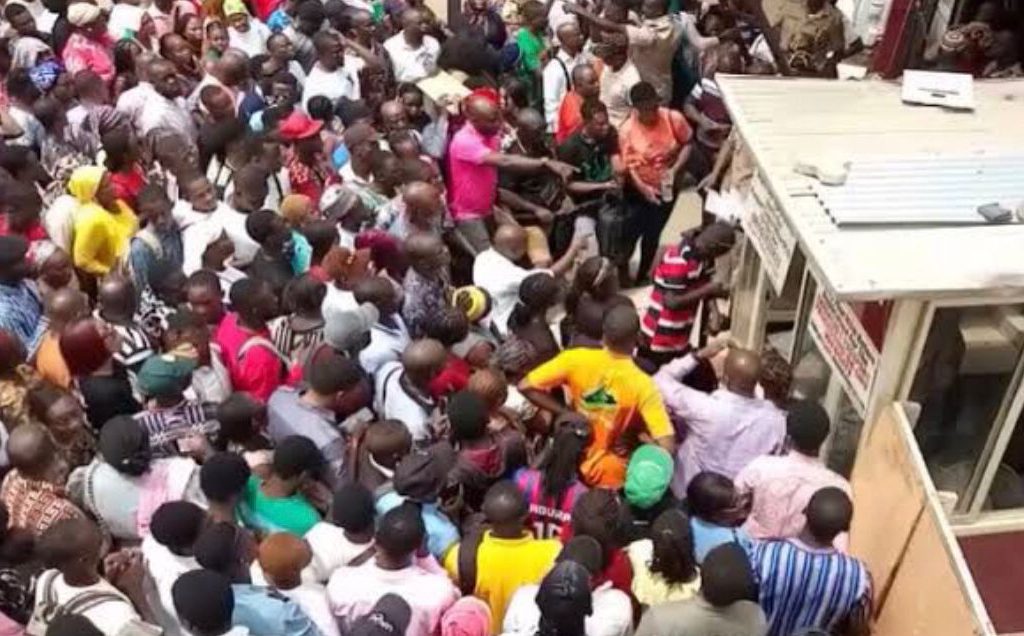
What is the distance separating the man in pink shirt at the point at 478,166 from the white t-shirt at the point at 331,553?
9.95 ft

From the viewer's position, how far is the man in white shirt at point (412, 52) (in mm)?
8242

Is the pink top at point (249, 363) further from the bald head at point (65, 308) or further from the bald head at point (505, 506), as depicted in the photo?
the bald head at point (505, 506)

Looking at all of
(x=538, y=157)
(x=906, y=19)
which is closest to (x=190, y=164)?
(x=538, y=157)

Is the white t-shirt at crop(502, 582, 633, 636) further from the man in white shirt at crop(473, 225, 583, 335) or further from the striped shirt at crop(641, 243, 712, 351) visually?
the striped shirt at crop(641, 243, 712, 351)

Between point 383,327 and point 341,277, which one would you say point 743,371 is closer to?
point 383,327

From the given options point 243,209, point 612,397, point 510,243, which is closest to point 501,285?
point 510,243

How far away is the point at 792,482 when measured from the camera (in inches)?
184

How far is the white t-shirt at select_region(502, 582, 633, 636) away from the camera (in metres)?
4.15

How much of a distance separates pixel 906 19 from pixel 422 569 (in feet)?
11.5

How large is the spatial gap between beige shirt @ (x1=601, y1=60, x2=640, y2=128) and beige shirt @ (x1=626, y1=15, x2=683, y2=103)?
33 centimetres

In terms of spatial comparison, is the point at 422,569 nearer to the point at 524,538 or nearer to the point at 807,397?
the point at 524,538

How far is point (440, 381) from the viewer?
5.24m

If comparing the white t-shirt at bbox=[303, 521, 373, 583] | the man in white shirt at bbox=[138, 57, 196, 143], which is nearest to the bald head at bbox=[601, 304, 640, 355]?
the white t-shirt at bbox=[303, 521, 373, 583]

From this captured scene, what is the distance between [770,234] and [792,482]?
1.09 meters
